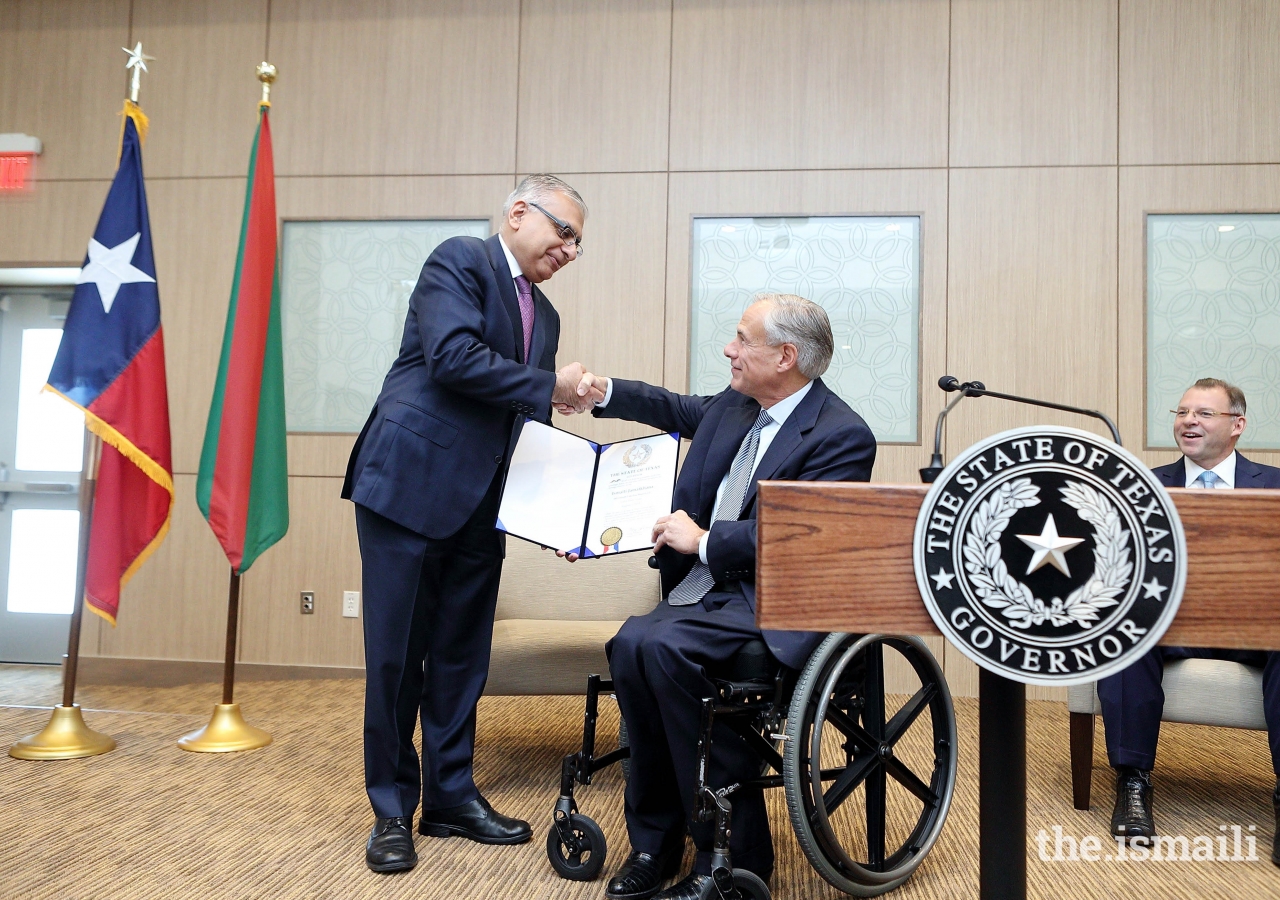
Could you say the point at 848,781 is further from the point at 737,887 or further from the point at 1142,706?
the point at 1142,706

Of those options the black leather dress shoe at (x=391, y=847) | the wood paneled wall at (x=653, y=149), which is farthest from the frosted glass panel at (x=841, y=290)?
the black leather dress shoe at (x=391, y=847)

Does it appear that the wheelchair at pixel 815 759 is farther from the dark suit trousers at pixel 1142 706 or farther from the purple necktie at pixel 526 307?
the purple necktie at pixel 526 307

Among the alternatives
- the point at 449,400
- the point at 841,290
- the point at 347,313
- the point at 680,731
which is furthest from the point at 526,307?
the point at 347,313

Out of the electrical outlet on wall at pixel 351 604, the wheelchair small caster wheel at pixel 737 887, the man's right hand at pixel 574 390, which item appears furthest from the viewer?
the electrical outlet on wall at pixel 351 604

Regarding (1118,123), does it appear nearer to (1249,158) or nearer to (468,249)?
(1249,158)

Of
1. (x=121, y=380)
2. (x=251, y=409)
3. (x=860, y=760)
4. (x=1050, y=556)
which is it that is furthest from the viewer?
(x=251, y=409)

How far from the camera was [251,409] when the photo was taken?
3.28m

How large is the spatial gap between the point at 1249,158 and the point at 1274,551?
407 centimetres

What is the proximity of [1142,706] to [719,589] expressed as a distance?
1242 mm

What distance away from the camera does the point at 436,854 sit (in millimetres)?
2174

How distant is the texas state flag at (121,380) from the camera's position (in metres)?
3.05

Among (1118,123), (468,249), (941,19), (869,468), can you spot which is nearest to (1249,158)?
(1118,123)

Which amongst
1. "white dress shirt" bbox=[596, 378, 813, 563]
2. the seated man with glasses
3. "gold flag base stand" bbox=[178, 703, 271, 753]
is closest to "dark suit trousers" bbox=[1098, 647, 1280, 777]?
the seated man with glasses

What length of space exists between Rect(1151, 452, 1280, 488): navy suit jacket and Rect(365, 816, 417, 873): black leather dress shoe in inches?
90.7
